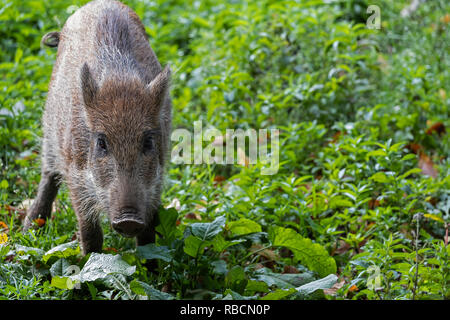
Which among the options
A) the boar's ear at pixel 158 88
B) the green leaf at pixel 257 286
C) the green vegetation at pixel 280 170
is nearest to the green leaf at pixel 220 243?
the green vegetation at pixel 280 170

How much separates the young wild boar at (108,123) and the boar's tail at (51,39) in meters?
0.43

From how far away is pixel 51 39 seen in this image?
5.71 metres

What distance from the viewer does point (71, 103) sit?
4594 millimetres

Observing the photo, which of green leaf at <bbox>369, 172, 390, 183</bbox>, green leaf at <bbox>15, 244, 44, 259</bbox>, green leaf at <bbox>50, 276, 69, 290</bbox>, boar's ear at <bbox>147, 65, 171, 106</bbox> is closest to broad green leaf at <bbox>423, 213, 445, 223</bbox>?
green leaf at <bbox>369, 172, 390, 183</bbox>

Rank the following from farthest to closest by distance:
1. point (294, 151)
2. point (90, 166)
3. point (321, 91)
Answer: point (321, 91)
point (294, 151)
point (90, 166)

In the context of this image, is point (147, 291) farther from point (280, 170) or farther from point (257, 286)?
point (280, 170)

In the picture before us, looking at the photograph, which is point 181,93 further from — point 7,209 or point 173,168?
point 7,209

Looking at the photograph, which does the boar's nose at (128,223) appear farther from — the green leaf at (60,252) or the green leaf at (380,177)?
the green leaf at (380,177)

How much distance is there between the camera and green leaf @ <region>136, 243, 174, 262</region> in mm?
4035

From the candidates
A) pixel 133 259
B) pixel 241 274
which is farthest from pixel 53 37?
pixel 241 274

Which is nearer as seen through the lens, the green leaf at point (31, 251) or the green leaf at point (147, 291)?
the green leaf at point (147, 291)

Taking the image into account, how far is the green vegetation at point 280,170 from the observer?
160 inches

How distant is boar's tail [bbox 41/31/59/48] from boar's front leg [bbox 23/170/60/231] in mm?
1156

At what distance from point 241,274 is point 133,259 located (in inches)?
29.7
